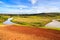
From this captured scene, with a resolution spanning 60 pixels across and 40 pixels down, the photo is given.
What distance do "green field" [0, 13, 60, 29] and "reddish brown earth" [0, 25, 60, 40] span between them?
0.08 m

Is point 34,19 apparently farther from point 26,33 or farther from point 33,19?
point 26,33

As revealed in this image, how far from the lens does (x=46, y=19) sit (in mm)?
2260

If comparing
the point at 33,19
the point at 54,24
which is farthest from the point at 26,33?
the point at 54,24

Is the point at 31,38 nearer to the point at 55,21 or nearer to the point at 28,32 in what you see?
the point at 28,32

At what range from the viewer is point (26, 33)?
2.27m

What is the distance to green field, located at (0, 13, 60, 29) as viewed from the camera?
2256 millimetres

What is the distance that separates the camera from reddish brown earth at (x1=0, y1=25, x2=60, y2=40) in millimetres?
2162

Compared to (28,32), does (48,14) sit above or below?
above

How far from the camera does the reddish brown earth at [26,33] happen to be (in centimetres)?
216

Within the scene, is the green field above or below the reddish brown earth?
above

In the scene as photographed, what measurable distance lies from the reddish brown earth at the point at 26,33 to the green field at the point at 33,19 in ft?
0.28

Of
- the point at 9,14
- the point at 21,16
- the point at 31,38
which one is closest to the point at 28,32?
the point at 31,38

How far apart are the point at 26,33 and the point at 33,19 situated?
0.86 ft

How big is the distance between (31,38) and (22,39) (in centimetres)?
15
